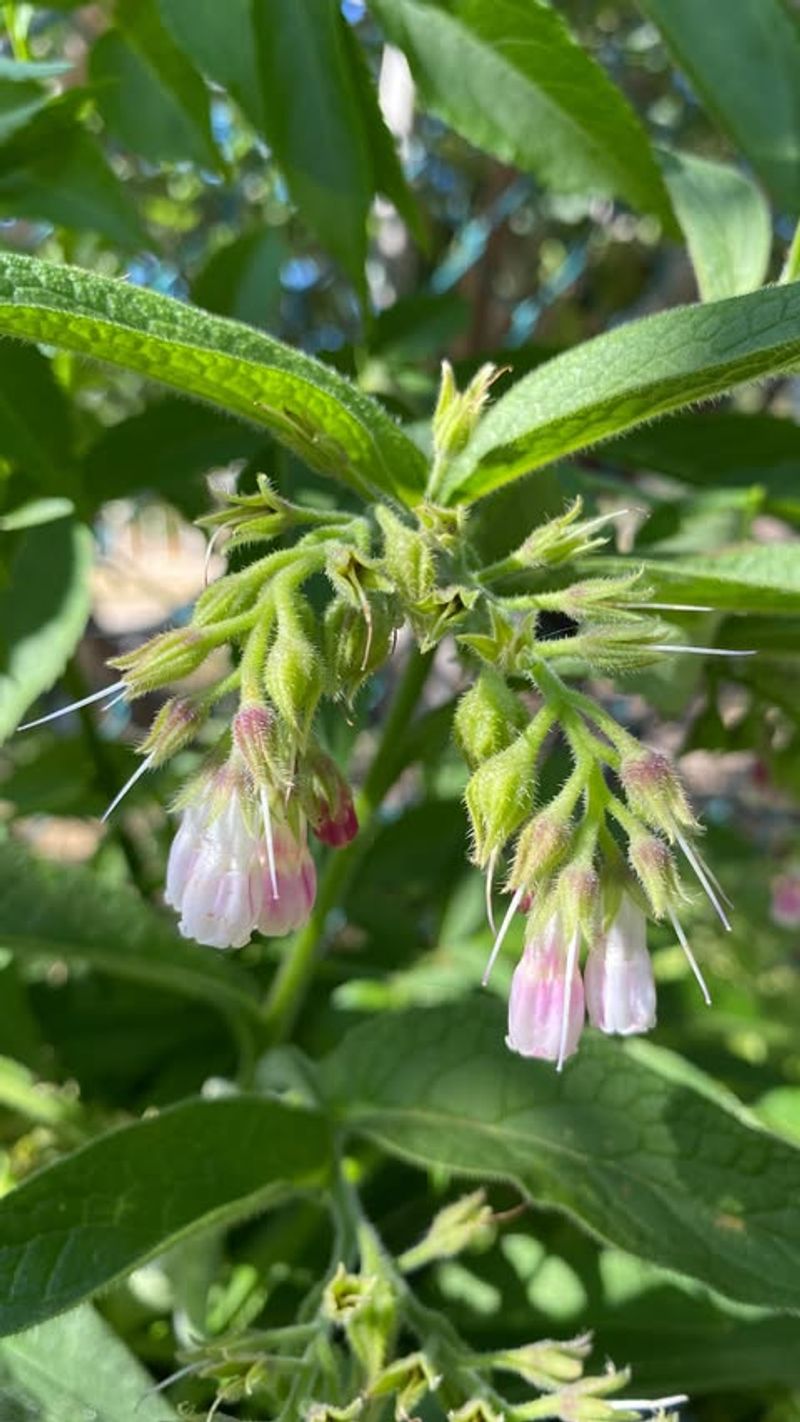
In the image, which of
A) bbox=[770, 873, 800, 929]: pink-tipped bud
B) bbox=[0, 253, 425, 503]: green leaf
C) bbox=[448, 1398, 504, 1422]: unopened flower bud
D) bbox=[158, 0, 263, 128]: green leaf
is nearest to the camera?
bbox=[0, 253, 425, 503]: green leaf

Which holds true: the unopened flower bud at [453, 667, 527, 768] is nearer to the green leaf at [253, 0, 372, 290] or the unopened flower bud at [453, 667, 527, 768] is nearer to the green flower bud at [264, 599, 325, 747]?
the green flower bud at [264, 599, 325, 747]

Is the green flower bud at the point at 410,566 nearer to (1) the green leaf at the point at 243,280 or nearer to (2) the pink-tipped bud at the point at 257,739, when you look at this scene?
(2) the pink-tipped bud at the point at 257,739

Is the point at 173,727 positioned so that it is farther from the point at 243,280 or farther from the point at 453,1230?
the point at 243,280

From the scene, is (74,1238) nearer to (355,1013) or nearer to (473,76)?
(355,1013)

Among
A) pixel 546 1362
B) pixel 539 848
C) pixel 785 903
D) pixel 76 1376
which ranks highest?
pixel 539 848

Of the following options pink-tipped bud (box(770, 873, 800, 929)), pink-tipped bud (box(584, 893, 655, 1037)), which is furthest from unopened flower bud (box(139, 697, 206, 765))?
pink-tipped bud (box(770, 873, 800, 929))

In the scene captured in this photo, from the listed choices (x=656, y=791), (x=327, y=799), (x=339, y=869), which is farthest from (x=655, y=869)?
(x=339, y=869)

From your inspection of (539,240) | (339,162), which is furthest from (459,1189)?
(539,240)
